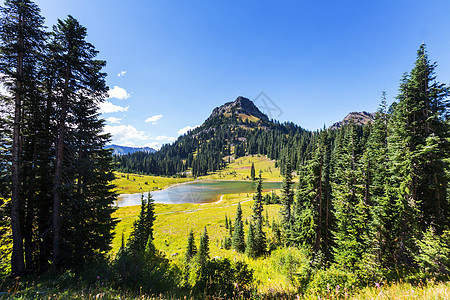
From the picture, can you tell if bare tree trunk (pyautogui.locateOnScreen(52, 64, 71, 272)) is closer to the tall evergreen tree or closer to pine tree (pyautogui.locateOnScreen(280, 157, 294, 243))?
the tall evergreen tree

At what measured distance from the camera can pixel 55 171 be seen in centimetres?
1005

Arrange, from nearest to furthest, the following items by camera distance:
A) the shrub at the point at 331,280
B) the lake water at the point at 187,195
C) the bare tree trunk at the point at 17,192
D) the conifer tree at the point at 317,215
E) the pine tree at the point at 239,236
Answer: the shrub at the point at 331,280 < the bare tree trunk at the point at 17,192 < the conifer tree at the point at 317,215 < the pine tree at the point at 239,236 < the lake water at the point at 187,195

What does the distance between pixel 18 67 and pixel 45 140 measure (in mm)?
4482

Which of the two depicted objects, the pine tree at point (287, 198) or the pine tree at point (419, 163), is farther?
the pine tree at point (287, 198)

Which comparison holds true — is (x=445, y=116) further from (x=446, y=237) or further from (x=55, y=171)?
(x=55, y=171)

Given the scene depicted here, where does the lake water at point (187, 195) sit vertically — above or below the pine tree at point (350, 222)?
below

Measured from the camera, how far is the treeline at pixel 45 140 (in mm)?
9445

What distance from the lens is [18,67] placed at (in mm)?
9664

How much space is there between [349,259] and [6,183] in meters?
21.9

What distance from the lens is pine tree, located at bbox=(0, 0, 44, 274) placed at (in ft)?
30.1

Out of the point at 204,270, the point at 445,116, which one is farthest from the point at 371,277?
the point at 445,116

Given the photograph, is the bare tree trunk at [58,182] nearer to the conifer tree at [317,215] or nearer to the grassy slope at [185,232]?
the grassy slope at [185,232]

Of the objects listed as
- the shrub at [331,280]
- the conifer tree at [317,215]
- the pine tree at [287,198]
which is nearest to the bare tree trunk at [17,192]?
the shrub at [331,280]

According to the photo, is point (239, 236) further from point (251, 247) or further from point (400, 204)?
point (400, 204)
